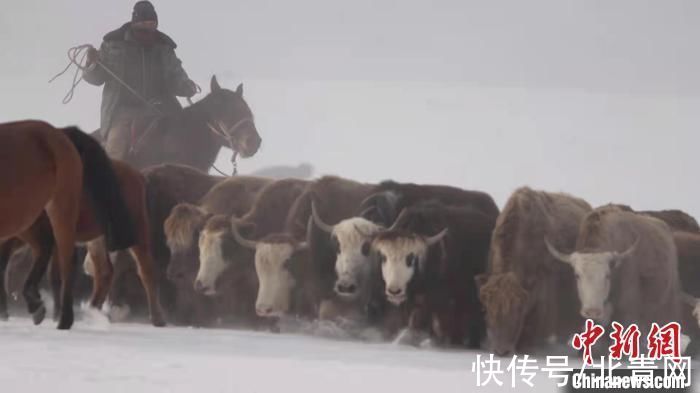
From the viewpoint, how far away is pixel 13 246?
4090 mm

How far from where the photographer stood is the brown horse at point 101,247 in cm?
384

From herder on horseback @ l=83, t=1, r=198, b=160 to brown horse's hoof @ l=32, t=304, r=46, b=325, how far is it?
5.27 feet

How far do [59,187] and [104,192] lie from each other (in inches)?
9.7

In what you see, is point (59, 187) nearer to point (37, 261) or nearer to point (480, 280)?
point (37, 261)

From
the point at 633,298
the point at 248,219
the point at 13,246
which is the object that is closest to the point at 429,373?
the point at 633,298

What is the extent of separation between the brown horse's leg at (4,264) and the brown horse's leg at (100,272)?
281 mm

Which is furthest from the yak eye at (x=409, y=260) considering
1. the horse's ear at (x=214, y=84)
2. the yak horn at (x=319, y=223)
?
the horse's ear at (x=214, y=84)

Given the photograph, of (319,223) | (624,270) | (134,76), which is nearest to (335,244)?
(319,223)

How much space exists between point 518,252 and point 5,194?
181cm

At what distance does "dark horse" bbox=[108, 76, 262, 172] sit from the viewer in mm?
5598

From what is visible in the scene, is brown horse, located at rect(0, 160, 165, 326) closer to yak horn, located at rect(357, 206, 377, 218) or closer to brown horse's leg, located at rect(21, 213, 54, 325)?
brown horse's leg, located at rect(21, 213, 54, 325)

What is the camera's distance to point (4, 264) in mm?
4066

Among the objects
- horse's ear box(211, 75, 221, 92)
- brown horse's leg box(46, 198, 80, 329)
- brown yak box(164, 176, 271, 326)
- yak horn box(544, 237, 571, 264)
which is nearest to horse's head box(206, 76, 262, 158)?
horse's ear box(211, 75, 221, 92)

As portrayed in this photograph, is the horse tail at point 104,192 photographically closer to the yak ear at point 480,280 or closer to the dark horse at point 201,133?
the yak ear at point 480,280
